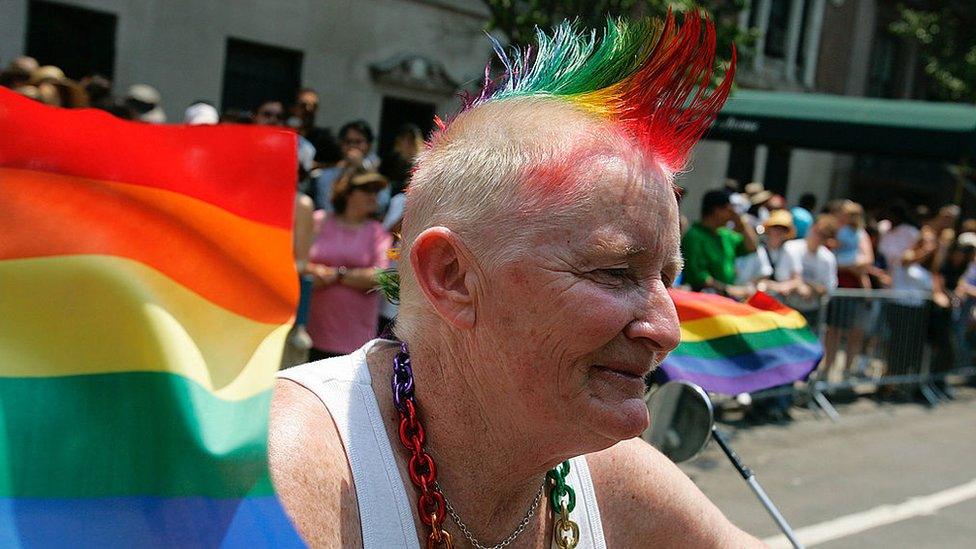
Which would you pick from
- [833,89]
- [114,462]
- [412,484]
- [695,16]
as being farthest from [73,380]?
[833,89]

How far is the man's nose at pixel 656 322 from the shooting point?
167 cm

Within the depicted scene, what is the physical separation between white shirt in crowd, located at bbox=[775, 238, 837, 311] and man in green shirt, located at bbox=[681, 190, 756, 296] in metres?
1.08

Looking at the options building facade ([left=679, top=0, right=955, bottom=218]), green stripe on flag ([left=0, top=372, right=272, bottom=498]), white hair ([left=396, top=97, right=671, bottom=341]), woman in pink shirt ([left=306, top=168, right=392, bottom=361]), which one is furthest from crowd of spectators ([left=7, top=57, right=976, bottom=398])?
building facade ([left=679, top=0, right=955, bottom=218])

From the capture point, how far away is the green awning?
13.0 metres

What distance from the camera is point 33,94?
19.2ft

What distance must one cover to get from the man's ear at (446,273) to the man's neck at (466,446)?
84 mm

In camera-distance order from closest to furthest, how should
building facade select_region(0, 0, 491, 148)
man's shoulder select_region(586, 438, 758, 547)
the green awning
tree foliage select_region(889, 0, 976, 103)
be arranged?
1. man's shoulder select_region(586, 438, 758, 547)
2. building facade select_region(0, 0, 491, 148)
3. the green awning
4. tree foliage select_region(889, 0, 976, 103)

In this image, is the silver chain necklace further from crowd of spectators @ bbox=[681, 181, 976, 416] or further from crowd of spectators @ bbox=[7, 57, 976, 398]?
crowd of spectators @ bbox=[681, 181, 976, 416]

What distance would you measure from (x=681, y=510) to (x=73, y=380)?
47.0 inches

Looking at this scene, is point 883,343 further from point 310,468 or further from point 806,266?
point 310,468

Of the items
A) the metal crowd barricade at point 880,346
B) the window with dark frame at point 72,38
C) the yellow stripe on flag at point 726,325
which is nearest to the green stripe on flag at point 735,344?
the yellow stripe on flag at point 726,325

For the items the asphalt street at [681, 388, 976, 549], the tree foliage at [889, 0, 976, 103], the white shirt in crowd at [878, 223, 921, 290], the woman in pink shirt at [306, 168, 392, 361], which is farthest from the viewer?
the tree foliage at [889, 0, 976, 103]

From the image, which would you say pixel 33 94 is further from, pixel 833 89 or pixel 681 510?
pixel 833 89

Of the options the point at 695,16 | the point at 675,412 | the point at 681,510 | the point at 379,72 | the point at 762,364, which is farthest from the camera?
the point at 379,72
